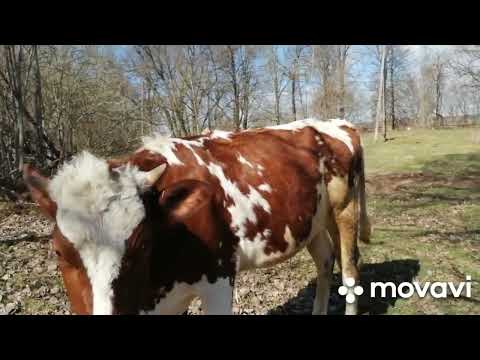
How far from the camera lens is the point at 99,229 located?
192cm

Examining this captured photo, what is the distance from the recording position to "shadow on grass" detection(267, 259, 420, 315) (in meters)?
4.38

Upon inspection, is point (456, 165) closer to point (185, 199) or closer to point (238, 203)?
point (238, 203)

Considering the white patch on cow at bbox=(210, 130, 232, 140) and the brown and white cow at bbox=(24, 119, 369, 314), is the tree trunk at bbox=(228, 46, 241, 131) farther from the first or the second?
the white patch on cow at bbox=(210, 130, 232, 140)

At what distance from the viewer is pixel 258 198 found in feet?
10.3

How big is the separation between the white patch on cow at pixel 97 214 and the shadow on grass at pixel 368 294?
2862 mm

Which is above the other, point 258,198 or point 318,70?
point 318,70

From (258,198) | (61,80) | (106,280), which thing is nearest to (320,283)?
(258,198)

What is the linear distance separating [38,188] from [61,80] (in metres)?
13.8

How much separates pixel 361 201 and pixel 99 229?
11.2 ft

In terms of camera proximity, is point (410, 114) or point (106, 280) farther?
point (410, 114)

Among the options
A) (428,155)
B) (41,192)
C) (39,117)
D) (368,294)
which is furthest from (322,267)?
(428,155)

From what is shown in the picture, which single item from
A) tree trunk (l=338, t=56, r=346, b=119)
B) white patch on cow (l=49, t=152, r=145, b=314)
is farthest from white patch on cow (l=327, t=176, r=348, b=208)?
tree trunk (l=338, t=56, r=346, b=119)
